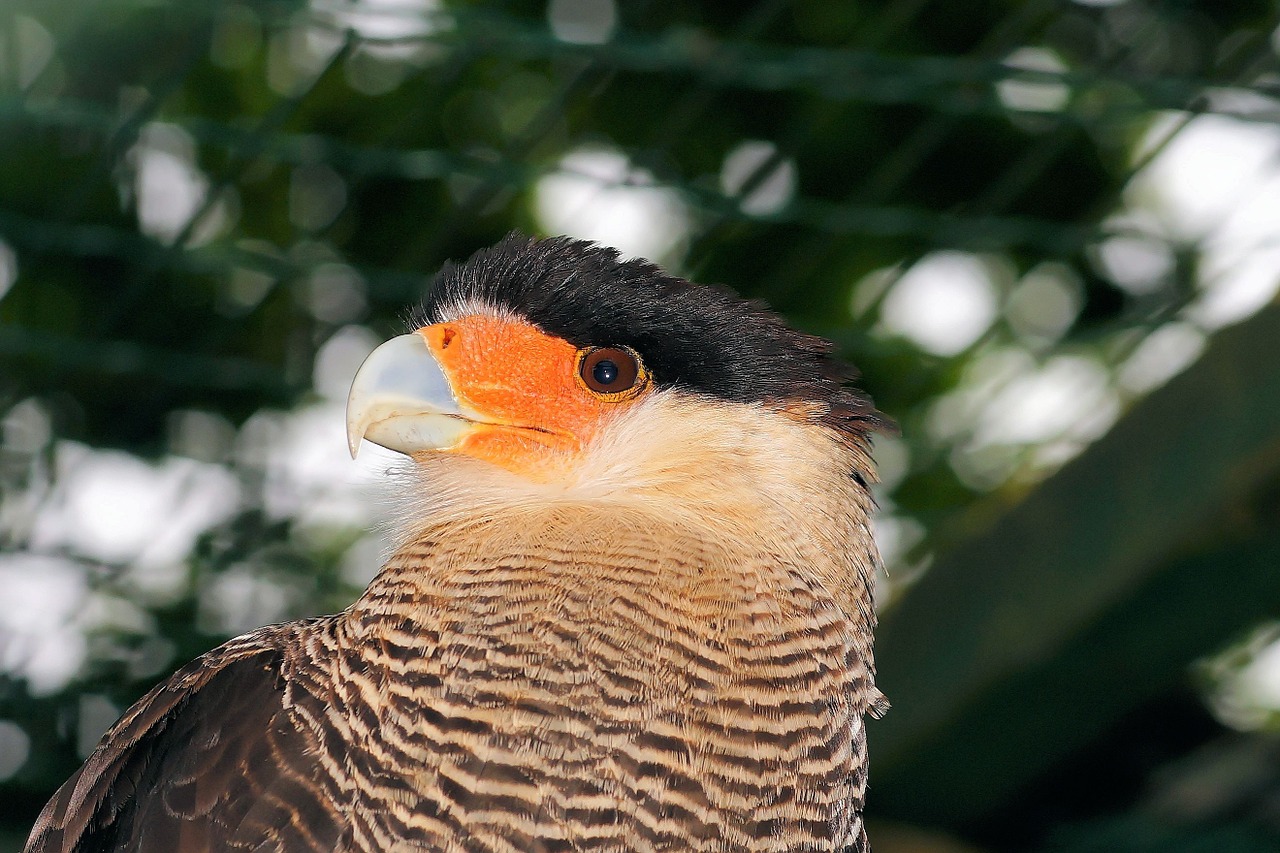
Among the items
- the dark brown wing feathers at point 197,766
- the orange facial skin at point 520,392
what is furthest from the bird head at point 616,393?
the dark brown wing feathers at point 197,766

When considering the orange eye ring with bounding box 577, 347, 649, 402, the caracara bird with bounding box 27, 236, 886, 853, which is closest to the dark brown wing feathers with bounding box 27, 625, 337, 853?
the caracara bird with bounding box 27, 236, 886, 853

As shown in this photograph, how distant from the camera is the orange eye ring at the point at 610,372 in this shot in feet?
6.51

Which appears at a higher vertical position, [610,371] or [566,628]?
[610,371]

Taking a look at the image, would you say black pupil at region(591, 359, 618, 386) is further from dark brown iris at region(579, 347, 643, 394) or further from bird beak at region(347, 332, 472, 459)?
bird beak at region(347, 332, 472, 459)

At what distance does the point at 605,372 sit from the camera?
1989 millimetres

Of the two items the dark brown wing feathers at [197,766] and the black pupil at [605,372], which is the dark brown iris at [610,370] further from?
the dark brown wing feathers at [197,766]

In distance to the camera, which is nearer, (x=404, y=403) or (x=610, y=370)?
(x=404, y=403)

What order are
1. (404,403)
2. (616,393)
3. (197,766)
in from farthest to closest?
(616,393)
(404,403)
(197,766)

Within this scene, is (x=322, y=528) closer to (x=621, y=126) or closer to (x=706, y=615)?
(x=621, y=126)

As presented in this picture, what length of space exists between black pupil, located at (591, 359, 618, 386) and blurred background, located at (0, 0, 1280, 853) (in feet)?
1.52

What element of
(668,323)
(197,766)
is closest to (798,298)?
(668,323)

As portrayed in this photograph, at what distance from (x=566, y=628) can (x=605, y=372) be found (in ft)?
1.34

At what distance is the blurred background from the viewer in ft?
8.57

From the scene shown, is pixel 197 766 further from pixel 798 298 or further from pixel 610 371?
pixel 798 298
